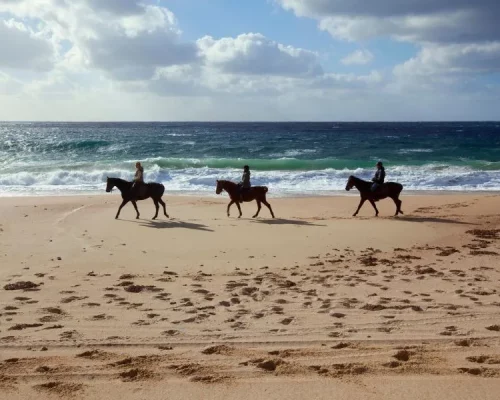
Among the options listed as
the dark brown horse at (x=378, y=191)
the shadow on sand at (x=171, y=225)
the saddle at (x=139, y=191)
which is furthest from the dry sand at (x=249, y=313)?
the dark brown horse at (x=378, y=191)

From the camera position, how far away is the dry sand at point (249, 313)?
434 cm

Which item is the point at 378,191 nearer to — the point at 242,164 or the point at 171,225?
the point at 171,225

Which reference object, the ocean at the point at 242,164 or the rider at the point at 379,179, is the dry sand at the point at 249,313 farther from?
the ocean at the point at 242,164

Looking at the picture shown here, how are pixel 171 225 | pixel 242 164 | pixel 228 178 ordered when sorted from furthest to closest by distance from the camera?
pixel 242 164 < pixel 228 178 < pixel 171 225

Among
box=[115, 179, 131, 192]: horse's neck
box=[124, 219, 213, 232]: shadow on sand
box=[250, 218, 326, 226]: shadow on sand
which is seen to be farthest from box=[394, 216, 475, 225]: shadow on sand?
box=[115, 179, 131, 192]: horse's neck

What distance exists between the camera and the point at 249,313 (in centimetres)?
621

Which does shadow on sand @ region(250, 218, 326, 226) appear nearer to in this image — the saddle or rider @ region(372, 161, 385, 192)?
rider @ region(372, 161, 385, 192)

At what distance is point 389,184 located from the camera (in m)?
15.6

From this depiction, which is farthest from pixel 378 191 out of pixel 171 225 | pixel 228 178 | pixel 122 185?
pixel 228 178

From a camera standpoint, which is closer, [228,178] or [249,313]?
[249,313]

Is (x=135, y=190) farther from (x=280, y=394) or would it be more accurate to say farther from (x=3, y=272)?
(x=280, y=394)

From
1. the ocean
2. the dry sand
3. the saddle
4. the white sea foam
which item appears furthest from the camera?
the ocean

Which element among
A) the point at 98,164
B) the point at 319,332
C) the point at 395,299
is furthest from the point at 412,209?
the point at 98,164

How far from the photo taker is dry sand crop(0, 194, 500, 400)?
4.34 meters
